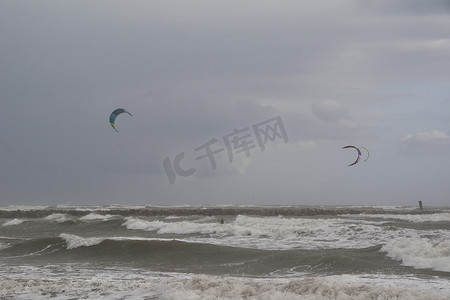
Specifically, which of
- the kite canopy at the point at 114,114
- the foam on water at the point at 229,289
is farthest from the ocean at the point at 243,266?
the kite canopy at the point at 114,114

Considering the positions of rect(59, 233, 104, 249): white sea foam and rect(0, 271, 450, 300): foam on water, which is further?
rect(59, 233, 104, 249): white sea foam

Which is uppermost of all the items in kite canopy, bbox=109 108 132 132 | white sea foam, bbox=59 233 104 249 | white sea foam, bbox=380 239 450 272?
kite canopy, bbox=109 108 132 132

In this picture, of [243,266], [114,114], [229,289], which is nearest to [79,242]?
[114,114]

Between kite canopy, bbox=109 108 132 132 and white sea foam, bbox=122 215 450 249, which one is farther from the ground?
kite canopy, bbox=109 108 132 132

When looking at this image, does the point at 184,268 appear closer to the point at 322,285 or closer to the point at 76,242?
the point at 322,285

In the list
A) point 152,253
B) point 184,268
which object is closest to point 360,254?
point 184,268

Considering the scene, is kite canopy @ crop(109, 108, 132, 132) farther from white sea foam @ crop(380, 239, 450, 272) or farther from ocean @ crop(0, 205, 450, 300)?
white sea foam @ crop(380, 239, 450, 272)

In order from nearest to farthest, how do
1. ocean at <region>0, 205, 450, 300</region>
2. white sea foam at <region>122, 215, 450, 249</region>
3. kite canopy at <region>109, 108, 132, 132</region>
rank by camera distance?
ocean at <region>0, 205, 450, 300</region>
white sea foam at <region>122, 215, 450, 249</region>
kite canopy at <region>109, 108, 132, 132</region>

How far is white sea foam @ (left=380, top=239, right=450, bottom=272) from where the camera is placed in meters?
12.2

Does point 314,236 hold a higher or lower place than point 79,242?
lower

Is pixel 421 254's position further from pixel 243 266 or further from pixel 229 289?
pixel 229 289

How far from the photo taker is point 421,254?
1345 cm

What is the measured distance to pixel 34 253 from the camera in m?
19.1

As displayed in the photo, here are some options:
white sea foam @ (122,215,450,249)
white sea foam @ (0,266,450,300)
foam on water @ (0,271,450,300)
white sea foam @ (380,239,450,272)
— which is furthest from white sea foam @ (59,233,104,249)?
white sea foam @ (380,239,450,272)
